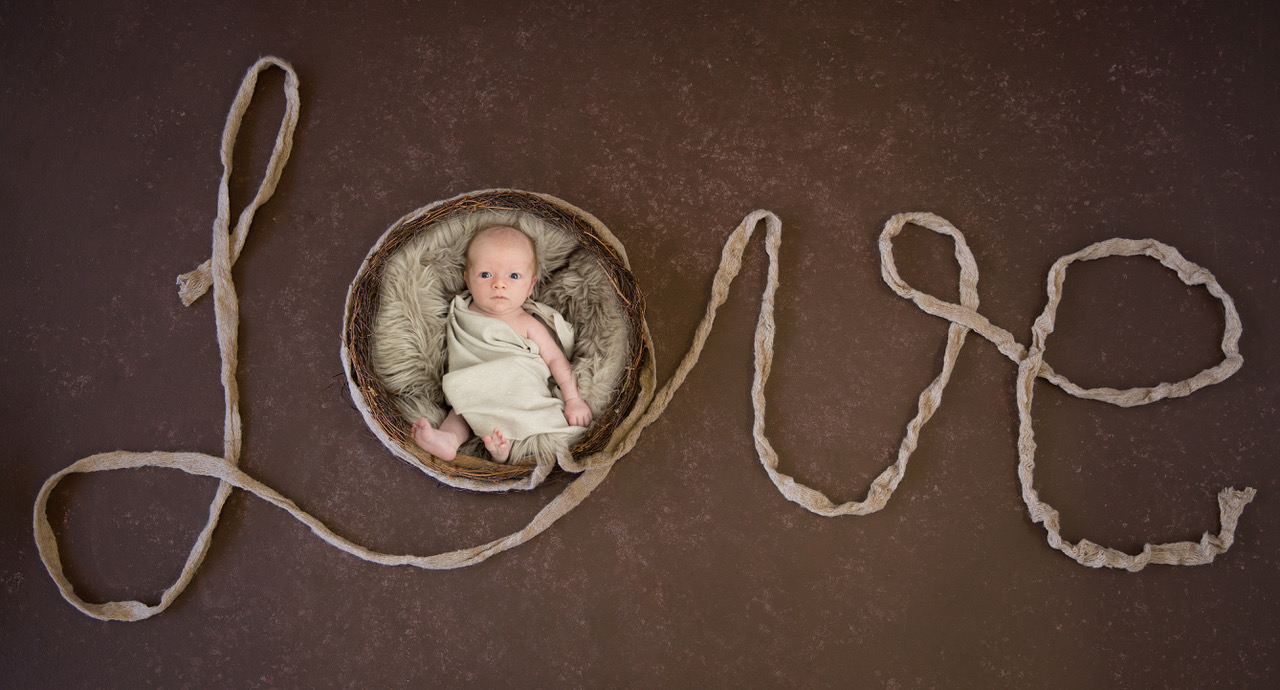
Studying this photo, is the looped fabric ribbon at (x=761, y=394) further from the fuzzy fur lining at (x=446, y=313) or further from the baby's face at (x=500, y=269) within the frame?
the baby's face at (x=500, y=269)

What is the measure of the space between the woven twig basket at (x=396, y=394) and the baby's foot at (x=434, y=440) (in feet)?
0.05

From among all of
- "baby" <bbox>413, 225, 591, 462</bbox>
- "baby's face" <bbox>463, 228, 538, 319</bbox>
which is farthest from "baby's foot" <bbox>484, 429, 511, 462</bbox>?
"baby's face" <bbox>463, 228, 538, 319</bbox>

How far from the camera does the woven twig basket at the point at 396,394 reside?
62.1 inches

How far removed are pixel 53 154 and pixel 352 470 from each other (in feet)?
3.35

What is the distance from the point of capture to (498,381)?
1581 millimetres

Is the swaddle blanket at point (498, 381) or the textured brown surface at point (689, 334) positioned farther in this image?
the textured brown surface at point (689, 334)

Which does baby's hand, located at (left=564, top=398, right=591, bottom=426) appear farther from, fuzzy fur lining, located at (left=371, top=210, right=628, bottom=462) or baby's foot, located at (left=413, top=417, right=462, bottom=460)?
baby's foot, located at (left=413, top=417, right=462, bottom=460)

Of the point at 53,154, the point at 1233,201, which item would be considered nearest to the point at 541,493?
the point at 53,154

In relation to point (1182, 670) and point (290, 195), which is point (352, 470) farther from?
point (1182, 670)

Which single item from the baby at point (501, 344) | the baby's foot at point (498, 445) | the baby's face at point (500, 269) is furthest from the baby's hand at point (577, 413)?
the baby's face at point (500, 269)

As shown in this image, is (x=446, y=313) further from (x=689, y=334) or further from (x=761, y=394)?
(x=761, y=394)

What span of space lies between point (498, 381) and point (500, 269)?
0.76 feet

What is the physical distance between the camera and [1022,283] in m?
1.78

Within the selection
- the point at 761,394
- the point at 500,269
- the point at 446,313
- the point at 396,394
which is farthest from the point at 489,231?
the point at 761,394
